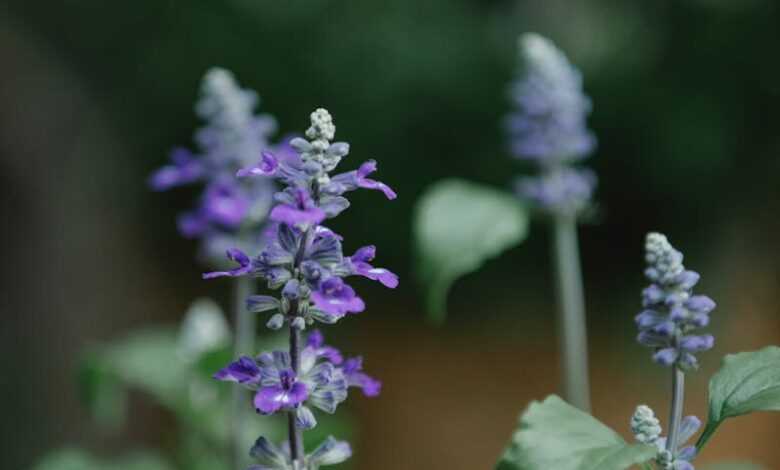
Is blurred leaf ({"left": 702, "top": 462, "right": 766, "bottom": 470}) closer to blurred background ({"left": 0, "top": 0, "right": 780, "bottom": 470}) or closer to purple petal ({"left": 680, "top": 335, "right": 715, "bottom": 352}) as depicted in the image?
purple petal ({"left": 680, "top": 335, "right": 715, "bottom": 352})

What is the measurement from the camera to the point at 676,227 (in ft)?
11.9

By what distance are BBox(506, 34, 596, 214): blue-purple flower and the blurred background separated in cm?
146

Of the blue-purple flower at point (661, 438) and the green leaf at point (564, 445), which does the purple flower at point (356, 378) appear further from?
the blue-purple flower at point (661, 438)

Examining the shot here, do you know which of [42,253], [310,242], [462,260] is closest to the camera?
[310,242]

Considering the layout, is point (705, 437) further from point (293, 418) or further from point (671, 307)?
point (293, 418)

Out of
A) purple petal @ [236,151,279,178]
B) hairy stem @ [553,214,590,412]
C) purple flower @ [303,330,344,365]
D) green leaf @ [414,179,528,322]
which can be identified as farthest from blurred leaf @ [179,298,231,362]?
purple petal @ [236,151,279,178]

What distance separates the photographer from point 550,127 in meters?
2.09

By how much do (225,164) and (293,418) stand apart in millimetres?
858

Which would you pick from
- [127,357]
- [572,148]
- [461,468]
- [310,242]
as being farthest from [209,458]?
[461,468]

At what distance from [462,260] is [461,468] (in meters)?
1.99

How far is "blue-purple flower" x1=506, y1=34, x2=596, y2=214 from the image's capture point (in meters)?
2.03

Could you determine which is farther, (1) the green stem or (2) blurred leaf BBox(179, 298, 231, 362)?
(2) blurred leaf BBox(179, 298, 231, 362)

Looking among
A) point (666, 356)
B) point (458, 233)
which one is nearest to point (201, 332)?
point (458, 233)

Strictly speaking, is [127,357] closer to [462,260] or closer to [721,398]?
[462,260]
